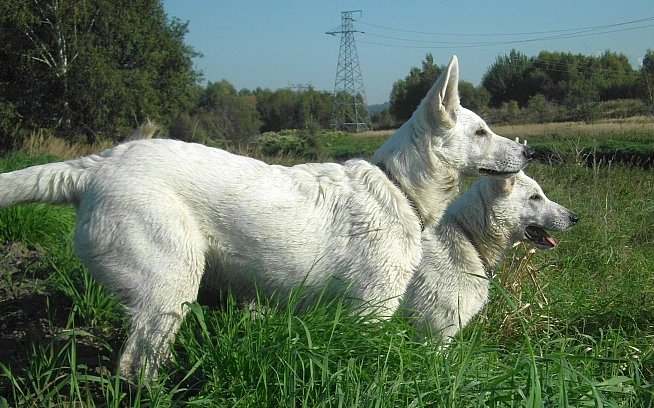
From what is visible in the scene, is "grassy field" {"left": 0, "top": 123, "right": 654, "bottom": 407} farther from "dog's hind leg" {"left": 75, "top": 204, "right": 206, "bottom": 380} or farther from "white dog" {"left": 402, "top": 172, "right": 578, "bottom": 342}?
"white dog" {"left": 402, "top": 172, "right": 578, "bottom": 342}

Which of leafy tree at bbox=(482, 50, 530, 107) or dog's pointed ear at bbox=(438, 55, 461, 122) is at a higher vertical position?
leafy tree at bbox=(482, 50, 530, 107)

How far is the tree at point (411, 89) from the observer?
35.5 m

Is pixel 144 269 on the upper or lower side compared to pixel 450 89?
lower

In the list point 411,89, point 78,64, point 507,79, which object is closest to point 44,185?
point 507,79

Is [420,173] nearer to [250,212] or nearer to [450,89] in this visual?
[450,89]

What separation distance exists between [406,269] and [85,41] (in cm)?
2930

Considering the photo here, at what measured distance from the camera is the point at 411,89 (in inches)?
1752

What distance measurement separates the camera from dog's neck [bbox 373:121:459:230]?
3.74 meters

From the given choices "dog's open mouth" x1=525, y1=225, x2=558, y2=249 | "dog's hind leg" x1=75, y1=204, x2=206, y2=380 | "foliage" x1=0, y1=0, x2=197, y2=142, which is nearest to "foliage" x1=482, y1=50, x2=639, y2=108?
"foliage" x1=0, y1=0, x2=197, y2=142

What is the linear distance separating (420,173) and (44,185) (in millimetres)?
2071

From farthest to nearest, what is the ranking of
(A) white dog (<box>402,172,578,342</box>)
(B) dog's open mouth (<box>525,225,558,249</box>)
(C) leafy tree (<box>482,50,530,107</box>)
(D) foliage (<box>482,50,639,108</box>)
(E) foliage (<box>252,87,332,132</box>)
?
1. (E) foliage (<box>252,87,332,132</box>)
2. (D) foliage (<box>482,50,639,108</box>)
3. (C) leafy tree (<box>482,50,530,107</box>)
4. (B) dog's open mouth (<box>525,225,558,249</box>)
5. (A) white dog (<box>402,172,578,342</box>)

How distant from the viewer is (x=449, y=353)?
322cm

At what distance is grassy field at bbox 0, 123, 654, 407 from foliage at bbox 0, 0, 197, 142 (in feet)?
80.6

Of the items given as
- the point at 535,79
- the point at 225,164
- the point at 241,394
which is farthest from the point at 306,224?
the point at 535,79
